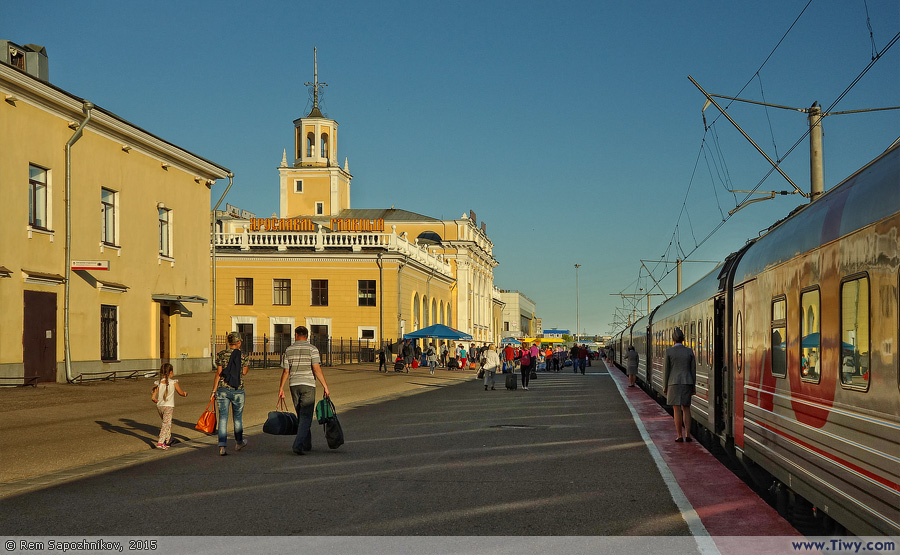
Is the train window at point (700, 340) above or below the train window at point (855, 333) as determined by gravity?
below

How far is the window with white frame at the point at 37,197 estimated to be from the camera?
24.6 m

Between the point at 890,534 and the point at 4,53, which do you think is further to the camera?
the point at 4,53

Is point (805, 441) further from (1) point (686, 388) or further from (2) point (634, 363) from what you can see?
(2) point (634, 363)

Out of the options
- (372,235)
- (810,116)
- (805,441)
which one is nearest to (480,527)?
(805,441)

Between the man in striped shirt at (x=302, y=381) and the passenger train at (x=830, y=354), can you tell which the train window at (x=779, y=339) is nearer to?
the passenger train at (x=830, y=354)

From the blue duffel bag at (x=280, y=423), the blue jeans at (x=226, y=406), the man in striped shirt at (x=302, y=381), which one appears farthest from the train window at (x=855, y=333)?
the blue jeans at (x=226, y=406)

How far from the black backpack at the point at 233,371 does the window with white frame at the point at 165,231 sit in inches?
832

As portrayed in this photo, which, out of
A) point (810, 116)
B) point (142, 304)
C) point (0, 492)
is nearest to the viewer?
point (0, 492)

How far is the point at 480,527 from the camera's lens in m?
7.65

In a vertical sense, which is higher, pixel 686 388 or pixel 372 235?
pixel 372 235

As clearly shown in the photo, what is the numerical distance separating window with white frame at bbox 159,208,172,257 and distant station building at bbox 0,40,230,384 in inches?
1.6

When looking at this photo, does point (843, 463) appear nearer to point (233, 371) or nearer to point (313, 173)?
point (233, 371)

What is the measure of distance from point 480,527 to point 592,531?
891 mm

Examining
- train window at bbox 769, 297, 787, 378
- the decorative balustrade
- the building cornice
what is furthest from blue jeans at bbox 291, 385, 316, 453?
the decorative balustrade
